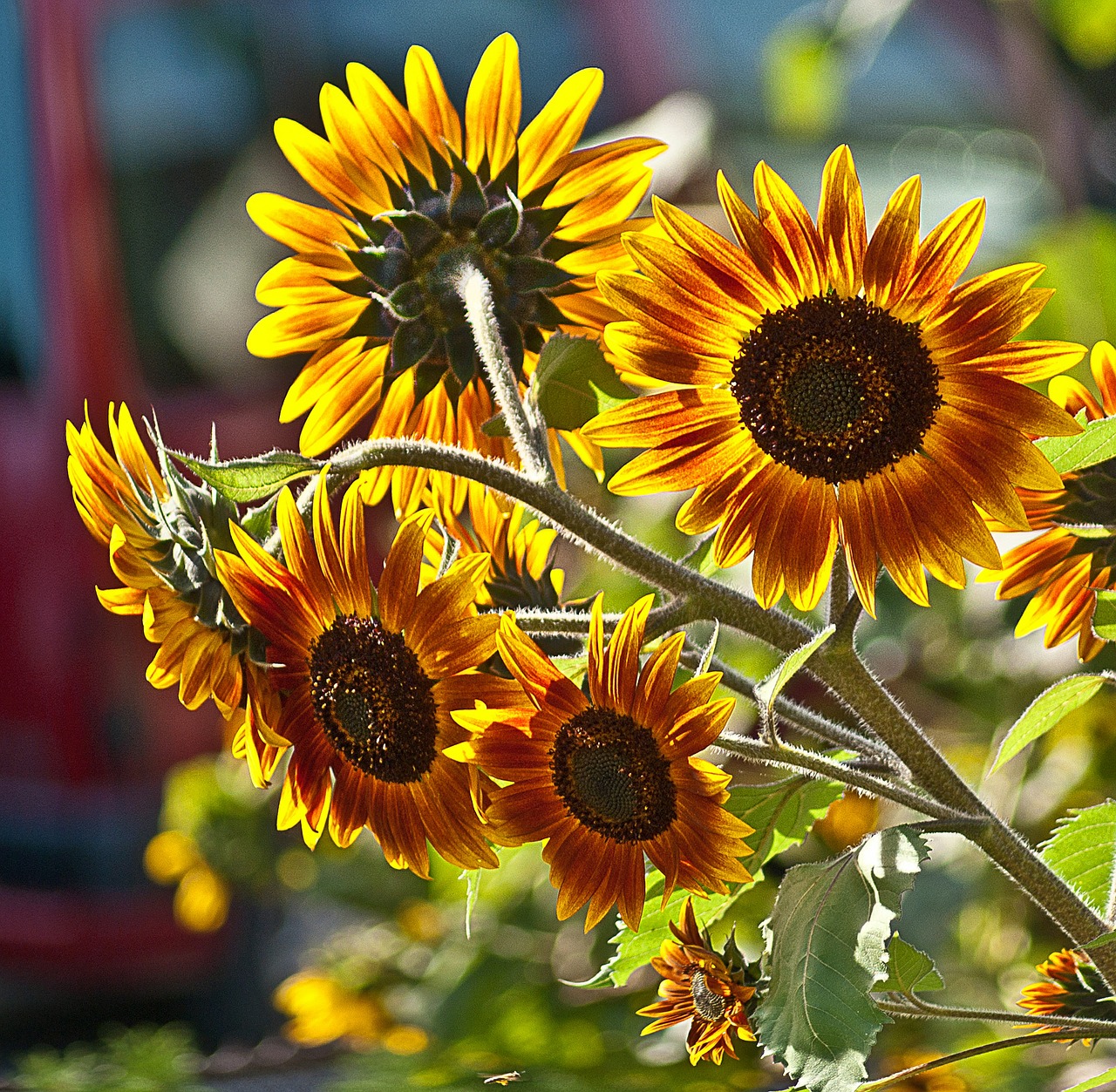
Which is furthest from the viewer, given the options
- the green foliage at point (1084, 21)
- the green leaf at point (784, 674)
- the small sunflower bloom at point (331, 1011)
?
the small sunflower bloom at point (331, 1011)

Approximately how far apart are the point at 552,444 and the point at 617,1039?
21.2 inches

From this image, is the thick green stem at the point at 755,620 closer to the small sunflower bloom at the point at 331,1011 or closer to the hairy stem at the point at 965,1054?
the hairy stem at the point at 965,1054

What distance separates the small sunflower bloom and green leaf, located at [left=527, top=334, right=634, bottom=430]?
1.07m

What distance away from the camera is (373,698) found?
1.58 ft

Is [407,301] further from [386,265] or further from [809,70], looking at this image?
[809,70]

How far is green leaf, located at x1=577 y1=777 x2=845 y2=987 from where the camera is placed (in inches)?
21.0

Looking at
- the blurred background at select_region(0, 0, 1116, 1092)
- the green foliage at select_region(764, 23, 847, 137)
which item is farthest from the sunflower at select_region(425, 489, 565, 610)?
the blurred background at select_region(0, 0, 1116, 1092)

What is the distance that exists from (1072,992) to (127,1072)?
60 centimetres

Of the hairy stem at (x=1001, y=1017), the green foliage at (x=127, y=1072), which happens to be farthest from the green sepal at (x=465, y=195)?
the green foliage at (x=127, y=1072)

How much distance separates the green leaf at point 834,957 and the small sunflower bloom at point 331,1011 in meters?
1.05

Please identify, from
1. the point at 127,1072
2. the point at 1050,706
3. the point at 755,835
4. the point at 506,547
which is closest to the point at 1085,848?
the point at 1050,706

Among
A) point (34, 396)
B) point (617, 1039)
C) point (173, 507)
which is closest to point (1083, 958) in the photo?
point (173, 507)

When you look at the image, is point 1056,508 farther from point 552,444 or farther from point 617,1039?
point 617,1039

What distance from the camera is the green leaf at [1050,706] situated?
586 millimetres
